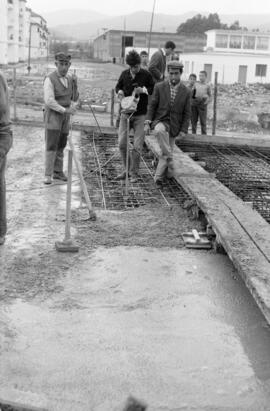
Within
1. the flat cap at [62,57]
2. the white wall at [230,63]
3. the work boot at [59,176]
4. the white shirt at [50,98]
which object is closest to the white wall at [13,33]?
the white wall at [230,63]

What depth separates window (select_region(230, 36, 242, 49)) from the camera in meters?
66.2

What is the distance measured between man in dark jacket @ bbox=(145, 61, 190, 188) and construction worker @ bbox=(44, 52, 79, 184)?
999mm

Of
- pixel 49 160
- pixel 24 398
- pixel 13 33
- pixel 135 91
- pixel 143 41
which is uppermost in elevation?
pixel 143 41

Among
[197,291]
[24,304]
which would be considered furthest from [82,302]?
[197,291]

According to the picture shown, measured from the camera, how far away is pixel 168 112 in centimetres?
766

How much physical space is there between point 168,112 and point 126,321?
4206 mm

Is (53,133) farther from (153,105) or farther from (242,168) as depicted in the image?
(242,168)

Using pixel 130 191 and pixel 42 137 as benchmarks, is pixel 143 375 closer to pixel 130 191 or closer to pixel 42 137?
pixel 130 191

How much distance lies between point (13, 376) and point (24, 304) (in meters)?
0.93

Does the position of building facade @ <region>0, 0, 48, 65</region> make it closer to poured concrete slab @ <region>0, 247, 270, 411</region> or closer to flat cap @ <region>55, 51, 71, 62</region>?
flat cap @ <region>55, 51, 71, 62</region>

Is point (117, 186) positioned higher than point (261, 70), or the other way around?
point (261, 70)

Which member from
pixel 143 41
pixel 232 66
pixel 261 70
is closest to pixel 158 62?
pixel 232 66

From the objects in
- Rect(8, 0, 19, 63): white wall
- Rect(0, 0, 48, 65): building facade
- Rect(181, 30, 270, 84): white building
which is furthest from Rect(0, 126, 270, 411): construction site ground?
Rect(8, 0, 19, 63): white wall

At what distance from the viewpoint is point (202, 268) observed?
4961 millimetres
